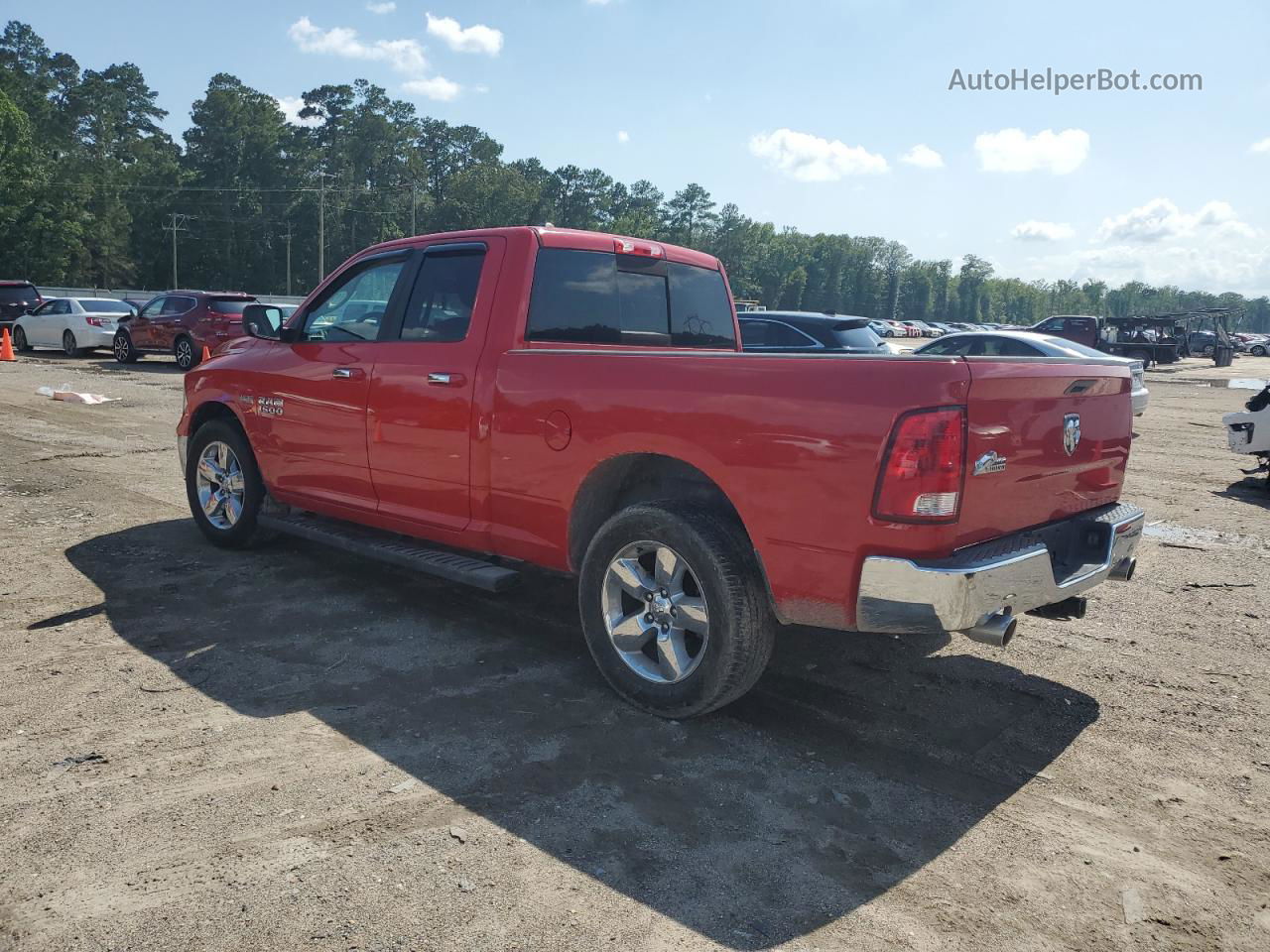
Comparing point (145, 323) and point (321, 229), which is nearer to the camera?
point (145, 323)

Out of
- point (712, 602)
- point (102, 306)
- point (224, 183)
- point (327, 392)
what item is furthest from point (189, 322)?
point (224, 183)

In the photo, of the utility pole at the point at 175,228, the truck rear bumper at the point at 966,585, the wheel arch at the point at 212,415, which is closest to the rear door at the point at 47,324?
the wheel arch at the point at 212,415

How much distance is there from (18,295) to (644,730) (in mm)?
30253

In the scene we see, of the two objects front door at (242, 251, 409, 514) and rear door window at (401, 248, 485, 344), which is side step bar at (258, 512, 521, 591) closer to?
front door at (242, 251, 409, 514)

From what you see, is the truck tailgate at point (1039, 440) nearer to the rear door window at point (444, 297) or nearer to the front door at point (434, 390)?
the front door at point (434, 390)

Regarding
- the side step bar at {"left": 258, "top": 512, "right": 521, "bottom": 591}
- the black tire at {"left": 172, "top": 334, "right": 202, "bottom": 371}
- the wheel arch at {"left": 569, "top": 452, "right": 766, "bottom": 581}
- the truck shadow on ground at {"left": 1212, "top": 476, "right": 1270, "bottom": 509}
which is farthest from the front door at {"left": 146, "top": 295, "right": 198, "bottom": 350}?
the truck shadow on ground at {"left": 1212, "top": 476, "right": 1270, "bottom": 509}

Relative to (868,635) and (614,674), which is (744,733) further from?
(868,635)

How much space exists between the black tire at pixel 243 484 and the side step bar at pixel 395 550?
0.46 feet

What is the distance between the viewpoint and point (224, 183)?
105750 mm

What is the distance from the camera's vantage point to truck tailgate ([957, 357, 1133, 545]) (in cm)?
318

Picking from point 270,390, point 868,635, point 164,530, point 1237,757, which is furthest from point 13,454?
point 1237,757

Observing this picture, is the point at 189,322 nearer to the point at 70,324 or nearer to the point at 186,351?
the point at 186,351

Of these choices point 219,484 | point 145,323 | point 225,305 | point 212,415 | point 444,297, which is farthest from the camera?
point 145,323

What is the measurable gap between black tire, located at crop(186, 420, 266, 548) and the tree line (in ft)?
254
